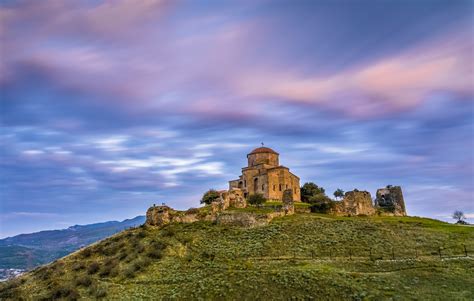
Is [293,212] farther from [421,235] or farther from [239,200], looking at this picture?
[421,235]

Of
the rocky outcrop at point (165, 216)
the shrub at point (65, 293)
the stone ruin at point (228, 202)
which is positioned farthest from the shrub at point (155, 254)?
the stone ruin at point (228, 202)

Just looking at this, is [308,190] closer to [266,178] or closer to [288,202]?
[266,178]

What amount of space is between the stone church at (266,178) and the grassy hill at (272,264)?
1661 centimetres

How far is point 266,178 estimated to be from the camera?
66625mm

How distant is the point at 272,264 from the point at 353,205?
1115 inches

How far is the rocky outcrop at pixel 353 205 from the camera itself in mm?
57625

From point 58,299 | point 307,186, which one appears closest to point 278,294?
point 58,299

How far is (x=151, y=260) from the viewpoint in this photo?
37625mm

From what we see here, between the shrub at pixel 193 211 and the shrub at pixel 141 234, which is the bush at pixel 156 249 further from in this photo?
the shrub at pixel 193 211

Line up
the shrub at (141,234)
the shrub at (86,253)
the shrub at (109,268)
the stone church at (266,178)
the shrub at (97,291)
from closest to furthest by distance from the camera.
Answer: the shrub at (97,291)
the shrub at (109,268)
the shrub at (86,253)
the shrub at (141,234)
the stone church at (266,178)

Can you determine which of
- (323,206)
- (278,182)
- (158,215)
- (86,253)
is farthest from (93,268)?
(278,182)

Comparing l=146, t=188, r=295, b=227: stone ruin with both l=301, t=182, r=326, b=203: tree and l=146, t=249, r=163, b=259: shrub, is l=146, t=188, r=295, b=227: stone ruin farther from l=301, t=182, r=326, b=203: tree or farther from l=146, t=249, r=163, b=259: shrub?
l=301, t=182, r=326, b=203: tree

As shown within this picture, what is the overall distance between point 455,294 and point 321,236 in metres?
17.3

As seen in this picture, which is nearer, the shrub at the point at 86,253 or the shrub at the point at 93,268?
the shrub at the point at 93,268
